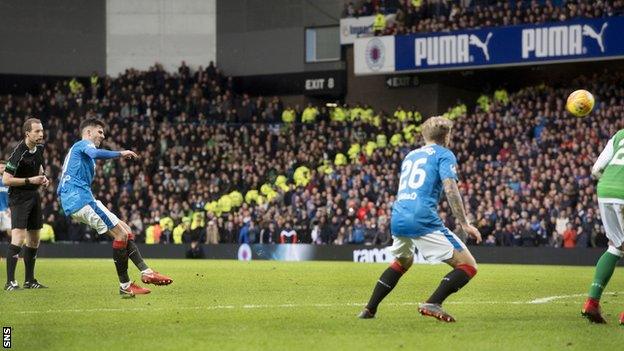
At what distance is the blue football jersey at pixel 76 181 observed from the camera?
551 inches

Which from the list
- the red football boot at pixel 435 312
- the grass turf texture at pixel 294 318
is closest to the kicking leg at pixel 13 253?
the grass turf texture at pixel 294 318

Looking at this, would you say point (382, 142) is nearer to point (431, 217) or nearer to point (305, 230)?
point (305, 230)

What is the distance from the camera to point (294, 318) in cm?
1157

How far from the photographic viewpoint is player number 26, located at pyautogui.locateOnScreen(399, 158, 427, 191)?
10.9 m

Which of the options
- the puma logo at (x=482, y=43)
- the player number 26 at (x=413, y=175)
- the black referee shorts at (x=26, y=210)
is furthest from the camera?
the puma logo at (x=482, y=43)

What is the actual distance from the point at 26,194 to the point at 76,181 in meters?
2.35

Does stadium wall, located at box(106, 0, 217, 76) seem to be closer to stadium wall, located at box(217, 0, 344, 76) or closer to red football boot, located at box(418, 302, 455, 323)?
stadium wall, located at box(217, 0, 344, 76)

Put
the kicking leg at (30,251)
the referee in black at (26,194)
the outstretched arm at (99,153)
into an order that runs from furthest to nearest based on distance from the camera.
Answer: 1. the kicking leg at (30,251)
2. the referee in black at (26,194)
3. the outstretched arm at (99,153)

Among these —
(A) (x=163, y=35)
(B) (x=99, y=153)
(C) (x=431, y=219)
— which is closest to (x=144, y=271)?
(B) (x=99, y=153)

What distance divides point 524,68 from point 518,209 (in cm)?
1422

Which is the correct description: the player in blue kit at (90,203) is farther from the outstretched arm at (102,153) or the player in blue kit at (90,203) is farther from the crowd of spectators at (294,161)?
the crowd of spectators at (294,161)

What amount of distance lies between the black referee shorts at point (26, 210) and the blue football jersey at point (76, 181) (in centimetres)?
203

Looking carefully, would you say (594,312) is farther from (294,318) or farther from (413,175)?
(294,318)

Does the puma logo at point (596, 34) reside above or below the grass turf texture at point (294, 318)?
above
